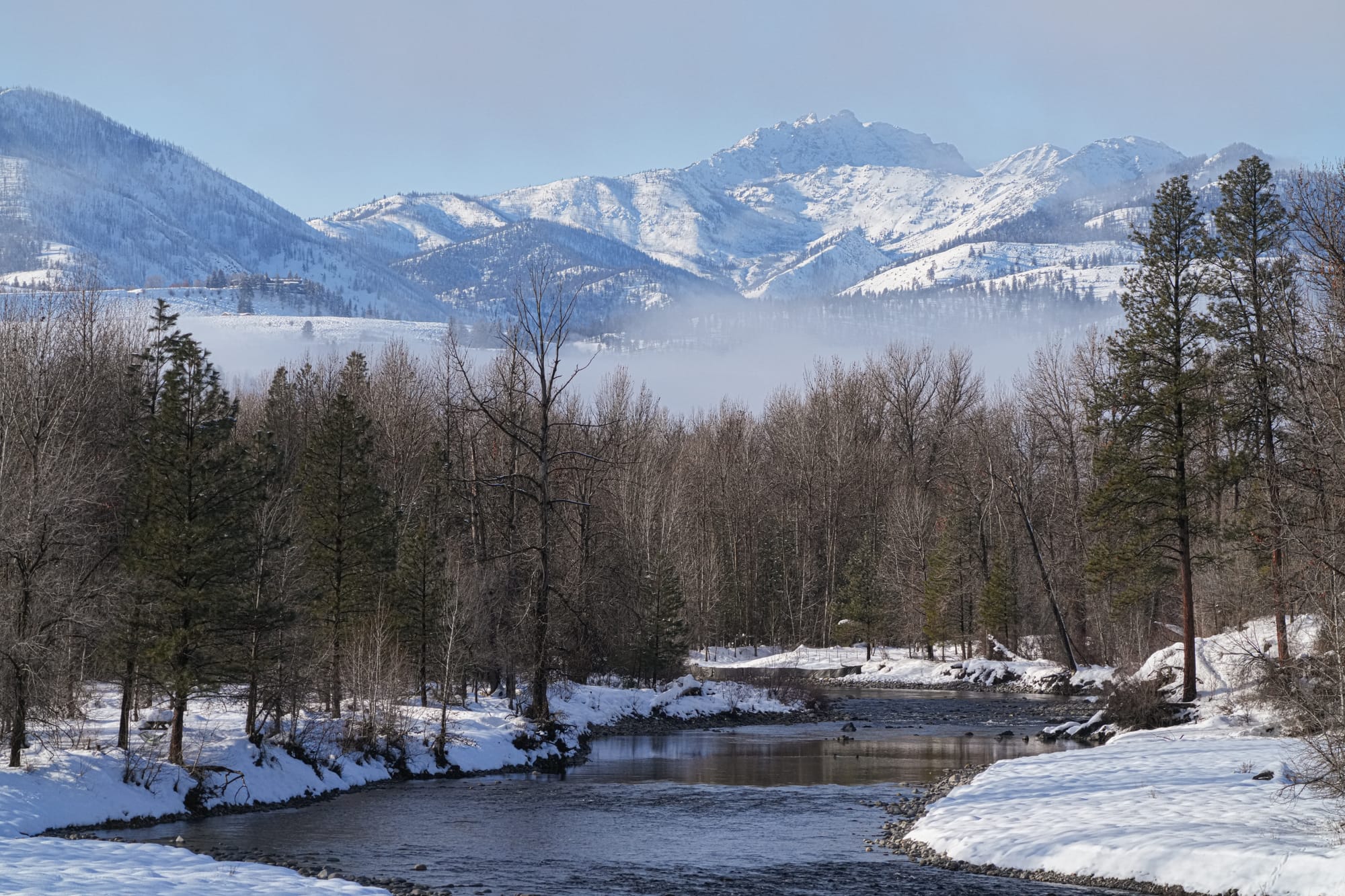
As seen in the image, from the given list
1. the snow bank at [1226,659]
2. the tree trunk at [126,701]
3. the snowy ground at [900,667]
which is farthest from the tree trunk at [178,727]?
the snowy ground at [900,667]

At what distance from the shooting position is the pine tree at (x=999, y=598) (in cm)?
6575

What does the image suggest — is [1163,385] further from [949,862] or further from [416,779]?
[416,779]

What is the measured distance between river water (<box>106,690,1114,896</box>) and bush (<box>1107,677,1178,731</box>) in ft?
8.38

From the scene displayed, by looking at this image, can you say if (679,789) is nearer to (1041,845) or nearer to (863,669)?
(1041,845)

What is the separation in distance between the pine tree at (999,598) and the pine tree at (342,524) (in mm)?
39067

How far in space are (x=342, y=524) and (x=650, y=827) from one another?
19.6 meters

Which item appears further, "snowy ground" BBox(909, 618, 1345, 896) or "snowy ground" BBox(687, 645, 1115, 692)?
"snowy ground" BBox(687, 645, 1115, 692)

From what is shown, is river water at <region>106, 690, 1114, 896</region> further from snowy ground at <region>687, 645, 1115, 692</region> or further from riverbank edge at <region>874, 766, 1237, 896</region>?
snowy ground at <region>687, 645, 1115, 692</region>

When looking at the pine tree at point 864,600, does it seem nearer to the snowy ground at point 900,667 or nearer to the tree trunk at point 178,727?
the snowy ground at point 900,667

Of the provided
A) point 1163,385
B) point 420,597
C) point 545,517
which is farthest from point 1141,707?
point 420,597

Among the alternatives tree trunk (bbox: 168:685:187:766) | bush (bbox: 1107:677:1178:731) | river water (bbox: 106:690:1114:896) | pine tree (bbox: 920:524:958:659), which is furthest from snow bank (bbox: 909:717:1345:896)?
pine tree (bbox: 920:524:958:659)

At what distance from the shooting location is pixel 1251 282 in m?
35.2

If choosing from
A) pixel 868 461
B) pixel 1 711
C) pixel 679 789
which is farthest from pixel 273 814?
pixel 868 461

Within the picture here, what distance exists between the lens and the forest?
25.9 meters
